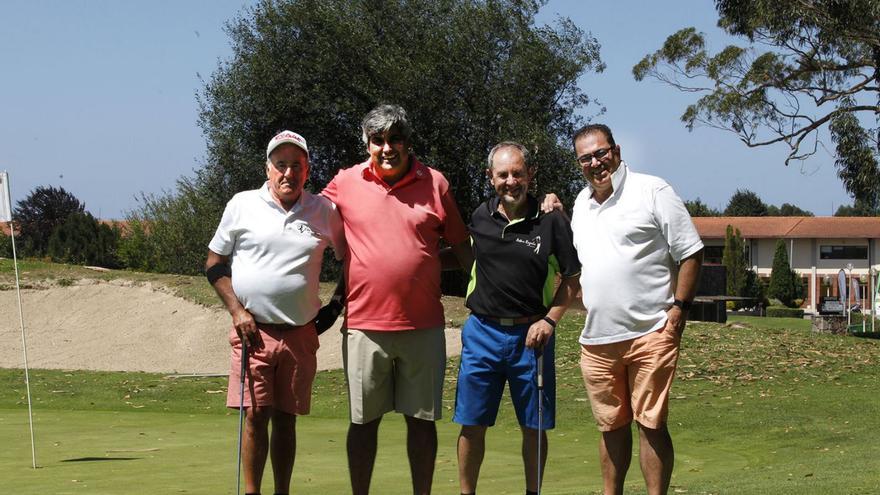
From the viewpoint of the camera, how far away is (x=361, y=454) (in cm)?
591

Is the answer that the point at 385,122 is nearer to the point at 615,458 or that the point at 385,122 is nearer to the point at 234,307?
A: the point at 234,307

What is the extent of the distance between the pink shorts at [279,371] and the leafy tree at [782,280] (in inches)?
2710

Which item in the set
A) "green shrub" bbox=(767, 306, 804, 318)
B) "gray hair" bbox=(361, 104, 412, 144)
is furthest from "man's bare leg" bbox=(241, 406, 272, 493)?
"green shrub" bbox=(767, 306, 804, 318)

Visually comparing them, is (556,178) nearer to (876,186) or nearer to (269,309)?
(876,186)

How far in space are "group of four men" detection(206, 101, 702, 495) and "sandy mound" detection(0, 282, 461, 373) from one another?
42.7 ft

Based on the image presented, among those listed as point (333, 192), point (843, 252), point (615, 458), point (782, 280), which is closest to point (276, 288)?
point (333, 192)

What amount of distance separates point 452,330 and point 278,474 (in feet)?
48.3

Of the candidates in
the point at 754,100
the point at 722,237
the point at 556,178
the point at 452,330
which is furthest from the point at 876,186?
the point at 722,237

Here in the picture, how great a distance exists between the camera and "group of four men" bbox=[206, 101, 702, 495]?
567 centimetres

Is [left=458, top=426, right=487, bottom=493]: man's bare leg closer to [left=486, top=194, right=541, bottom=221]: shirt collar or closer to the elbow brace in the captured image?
[left=486, top=194, right=541, bottom=221]: shirt collar

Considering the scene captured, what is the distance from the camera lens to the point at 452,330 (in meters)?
20.6

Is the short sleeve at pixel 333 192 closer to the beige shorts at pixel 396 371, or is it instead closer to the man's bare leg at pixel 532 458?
the beige shorts at pixel 396 371

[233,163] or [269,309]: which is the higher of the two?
[233,163]

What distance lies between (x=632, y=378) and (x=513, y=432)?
6.27 meters
